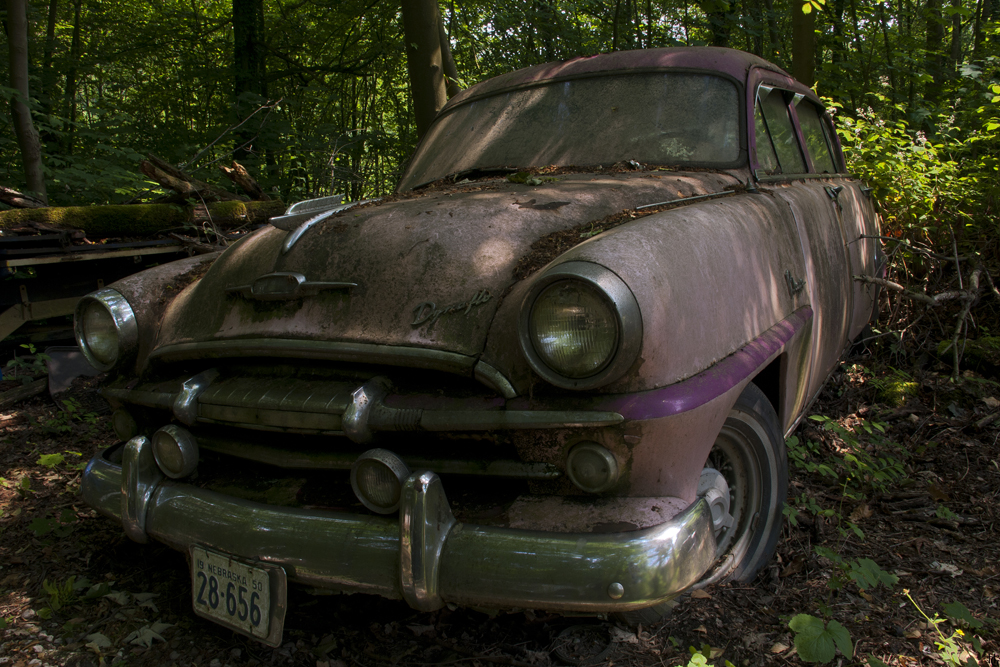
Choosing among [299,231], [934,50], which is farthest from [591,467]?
[934,50]

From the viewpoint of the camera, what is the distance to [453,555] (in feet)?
5.21

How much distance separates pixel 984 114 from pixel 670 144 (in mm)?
4426

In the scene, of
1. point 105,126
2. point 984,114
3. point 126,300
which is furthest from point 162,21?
point 984,114

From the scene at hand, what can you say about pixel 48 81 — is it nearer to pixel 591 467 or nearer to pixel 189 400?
pixel 189 400

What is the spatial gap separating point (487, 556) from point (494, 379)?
404 millimetres

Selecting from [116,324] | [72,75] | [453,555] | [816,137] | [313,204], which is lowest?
[453,555]

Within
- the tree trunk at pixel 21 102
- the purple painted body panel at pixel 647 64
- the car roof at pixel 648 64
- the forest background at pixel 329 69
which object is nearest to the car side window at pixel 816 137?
the car roof at pixel 648 64

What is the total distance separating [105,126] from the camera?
877 centimetres

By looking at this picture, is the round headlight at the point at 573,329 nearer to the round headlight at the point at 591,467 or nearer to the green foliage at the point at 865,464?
the round headlight at the point at 591,467

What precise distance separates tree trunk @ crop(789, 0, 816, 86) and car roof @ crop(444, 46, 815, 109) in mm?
5551

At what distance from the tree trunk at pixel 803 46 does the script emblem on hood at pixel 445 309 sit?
7.75 m

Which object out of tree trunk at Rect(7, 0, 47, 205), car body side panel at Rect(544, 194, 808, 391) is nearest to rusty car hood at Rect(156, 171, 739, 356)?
car body side panel at Rect(544, 194, 808, 391)

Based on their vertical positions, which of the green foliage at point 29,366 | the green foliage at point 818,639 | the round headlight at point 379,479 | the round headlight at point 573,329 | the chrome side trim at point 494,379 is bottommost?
the green foliage at point 818,639

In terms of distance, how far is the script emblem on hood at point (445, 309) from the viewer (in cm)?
184
